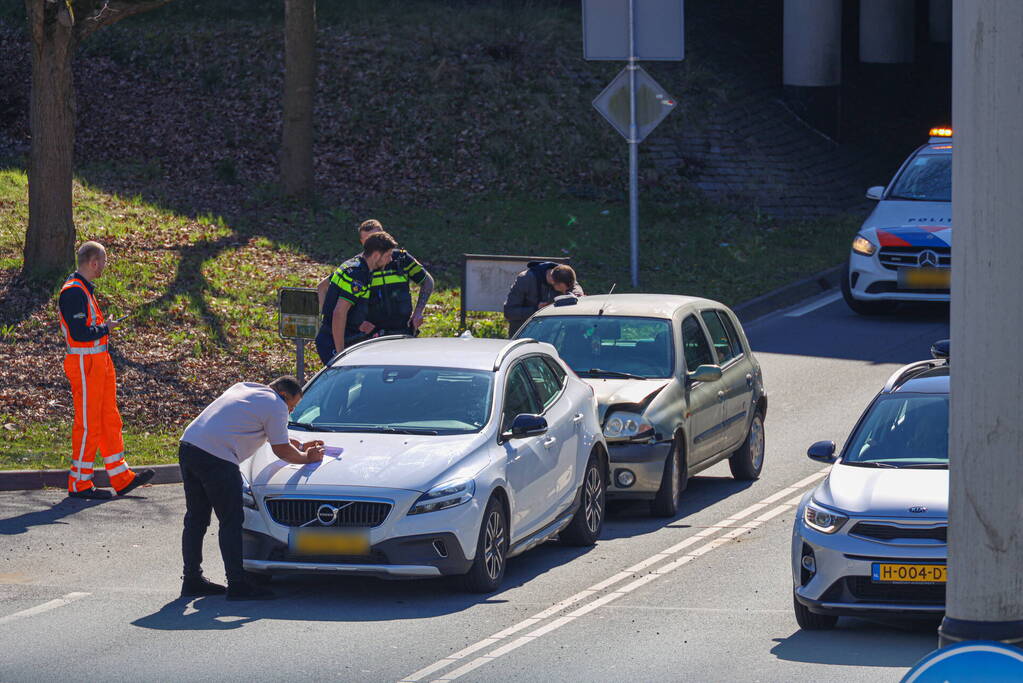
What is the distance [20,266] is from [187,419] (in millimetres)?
4225

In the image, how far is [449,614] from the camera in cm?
927

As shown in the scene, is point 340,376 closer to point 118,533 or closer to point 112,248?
point 118,533

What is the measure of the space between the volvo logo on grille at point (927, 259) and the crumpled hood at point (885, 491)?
10697mm

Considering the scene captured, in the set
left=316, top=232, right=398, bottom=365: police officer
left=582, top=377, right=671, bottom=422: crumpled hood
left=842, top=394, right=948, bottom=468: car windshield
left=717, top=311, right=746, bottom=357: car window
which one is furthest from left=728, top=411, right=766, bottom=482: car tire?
left=842, top=394, right=948, bottom=468: car windshield

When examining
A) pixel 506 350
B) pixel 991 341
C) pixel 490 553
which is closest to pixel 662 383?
pixel 506 350

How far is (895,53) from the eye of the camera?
35312mm

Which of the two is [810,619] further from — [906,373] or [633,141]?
[633,141]

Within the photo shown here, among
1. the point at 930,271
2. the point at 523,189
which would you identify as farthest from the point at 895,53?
the point at 930,271

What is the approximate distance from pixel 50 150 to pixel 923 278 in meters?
10.3

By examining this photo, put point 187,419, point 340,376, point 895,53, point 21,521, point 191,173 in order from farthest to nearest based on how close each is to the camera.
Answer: point 895,53 → point 191,173 → point 187,419 → point 21,521 → point 340,376

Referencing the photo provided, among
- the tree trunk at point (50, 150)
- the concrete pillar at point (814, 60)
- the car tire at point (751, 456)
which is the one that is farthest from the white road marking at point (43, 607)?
the concrete pillar at point (814, 60)

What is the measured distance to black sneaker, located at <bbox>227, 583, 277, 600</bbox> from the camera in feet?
31.4

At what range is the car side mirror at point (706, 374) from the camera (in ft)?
41.8

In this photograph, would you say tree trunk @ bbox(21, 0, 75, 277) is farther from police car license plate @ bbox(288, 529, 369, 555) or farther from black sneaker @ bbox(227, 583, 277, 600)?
police car license plate @ bbox(288, 529, 369, 555)
